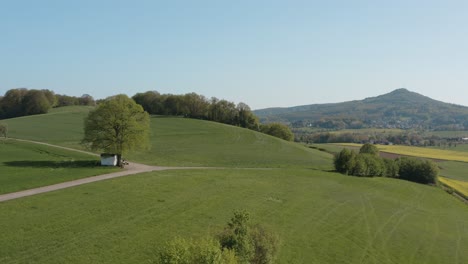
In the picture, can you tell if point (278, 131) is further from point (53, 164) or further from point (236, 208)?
point (236, 208)

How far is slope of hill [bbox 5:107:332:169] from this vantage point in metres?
74.6

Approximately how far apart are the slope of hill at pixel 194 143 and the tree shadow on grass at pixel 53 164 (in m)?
10.9

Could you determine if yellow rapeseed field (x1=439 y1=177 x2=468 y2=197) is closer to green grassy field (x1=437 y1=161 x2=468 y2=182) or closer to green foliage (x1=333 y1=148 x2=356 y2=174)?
green grassy field (x1=437 y1=161 x2=468 y2=182)

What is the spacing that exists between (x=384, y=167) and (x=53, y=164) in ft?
220

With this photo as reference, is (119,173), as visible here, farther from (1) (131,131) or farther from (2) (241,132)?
(2) (241,132)

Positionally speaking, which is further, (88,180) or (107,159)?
(107,159)

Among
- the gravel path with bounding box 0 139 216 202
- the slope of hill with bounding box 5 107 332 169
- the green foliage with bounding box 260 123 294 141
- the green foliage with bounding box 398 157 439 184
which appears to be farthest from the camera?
the green foliage with bounding box 260 123 294 141

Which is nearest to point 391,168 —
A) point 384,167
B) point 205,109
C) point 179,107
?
point 384,167

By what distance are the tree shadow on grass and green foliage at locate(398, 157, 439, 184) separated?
69197mm

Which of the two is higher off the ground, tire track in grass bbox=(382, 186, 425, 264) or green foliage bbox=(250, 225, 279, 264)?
green foliage bbox=(250, 225, 279, 264)

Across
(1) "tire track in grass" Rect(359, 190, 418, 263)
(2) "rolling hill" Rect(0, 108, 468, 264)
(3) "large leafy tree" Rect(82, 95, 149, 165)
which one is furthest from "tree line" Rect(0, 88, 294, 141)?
(1) "tire track in grass" Rect(359, 190, 418, 263)

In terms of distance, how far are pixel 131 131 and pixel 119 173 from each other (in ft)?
31.3

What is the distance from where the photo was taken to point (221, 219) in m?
→ 38.1

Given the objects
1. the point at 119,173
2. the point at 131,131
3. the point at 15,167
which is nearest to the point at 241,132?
the point at 131,131
